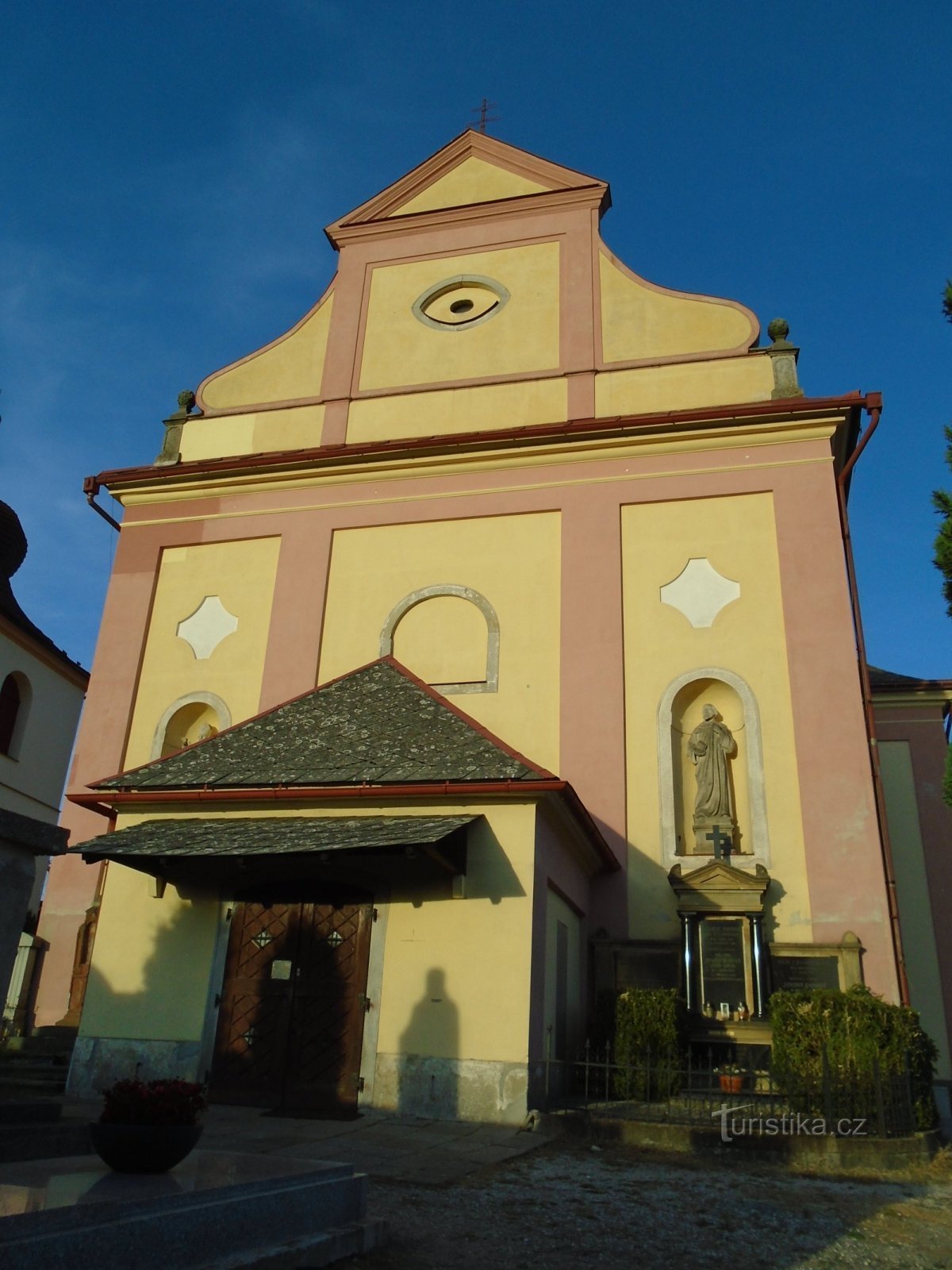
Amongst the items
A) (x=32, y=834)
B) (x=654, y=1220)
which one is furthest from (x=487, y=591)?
(x=32, y=834)

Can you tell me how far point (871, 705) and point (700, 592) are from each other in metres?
2.86

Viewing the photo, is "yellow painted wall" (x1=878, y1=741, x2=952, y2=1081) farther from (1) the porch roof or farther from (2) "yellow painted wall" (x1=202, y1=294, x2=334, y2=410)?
(2) "yellow painted wall" (x1=202, y1=294, x2=334, y2=410)

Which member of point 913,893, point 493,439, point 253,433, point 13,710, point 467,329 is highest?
point 467,329

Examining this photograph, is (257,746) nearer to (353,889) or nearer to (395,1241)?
(353,889)

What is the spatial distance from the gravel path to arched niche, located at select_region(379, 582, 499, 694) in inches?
321

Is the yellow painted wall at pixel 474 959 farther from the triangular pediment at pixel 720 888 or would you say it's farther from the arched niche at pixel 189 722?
the arched niche at pixel 189 722

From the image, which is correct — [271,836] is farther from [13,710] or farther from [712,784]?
[13,710]

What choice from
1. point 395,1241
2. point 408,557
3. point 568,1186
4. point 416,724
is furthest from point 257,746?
point 395,1241

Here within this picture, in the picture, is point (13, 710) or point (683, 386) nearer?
point (683, 386)

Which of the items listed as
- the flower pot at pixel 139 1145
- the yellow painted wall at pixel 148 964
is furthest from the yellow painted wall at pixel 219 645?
the flower pot at pixel 139 1145

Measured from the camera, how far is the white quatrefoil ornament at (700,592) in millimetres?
15000

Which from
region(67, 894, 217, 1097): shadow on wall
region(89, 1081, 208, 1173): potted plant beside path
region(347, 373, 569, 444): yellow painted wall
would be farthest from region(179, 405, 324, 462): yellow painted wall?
region(89, 1081, 208, 1173): potted plant beside path

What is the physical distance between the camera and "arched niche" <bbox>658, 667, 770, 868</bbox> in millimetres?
13586

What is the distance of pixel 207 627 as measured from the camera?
55.9 ft
